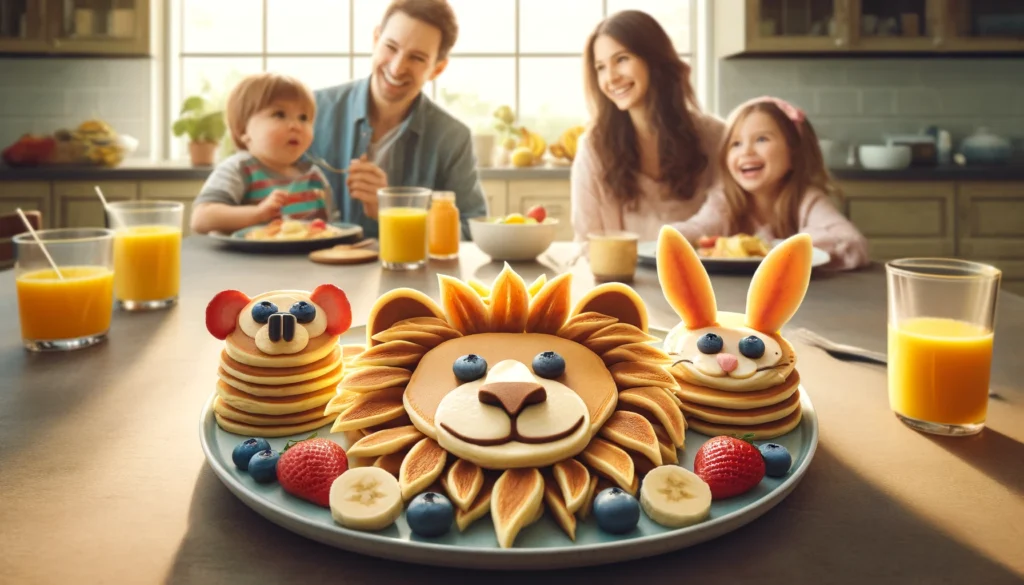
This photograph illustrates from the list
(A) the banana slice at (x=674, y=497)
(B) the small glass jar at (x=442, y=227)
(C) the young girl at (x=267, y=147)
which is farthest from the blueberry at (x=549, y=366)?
(C) the young girl at (x=267, y=147)

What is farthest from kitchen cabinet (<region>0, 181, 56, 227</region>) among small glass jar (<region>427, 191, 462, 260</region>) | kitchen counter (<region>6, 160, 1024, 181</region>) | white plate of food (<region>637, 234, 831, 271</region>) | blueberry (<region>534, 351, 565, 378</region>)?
blueberry (<region>534, 351, 565, 378</region>)

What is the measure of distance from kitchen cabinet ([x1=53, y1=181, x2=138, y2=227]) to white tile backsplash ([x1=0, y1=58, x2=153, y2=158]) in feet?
2.39

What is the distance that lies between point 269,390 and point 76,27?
4.07 m

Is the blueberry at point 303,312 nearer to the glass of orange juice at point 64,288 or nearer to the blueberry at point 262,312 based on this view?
the blueberry at point 262,312

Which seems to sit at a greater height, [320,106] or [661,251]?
[320,106]

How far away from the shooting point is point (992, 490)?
0.56 meters

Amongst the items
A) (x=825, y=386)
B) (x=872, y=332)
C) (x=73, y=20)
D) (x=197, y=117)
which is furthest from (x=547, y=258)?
(x=73, y=20)

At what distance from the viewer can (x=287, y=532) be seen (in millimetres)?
491

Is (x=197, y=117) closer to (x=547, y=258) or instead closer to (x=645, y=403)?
(x=547, y=258)

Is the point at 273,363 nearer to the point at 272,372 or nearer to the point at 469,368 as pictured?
the point at 272,372

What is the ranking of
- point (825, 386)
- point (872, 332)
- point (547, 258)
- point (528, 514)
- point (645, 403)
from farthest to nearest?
point (547, 258), point (872, 332), point (825, 386), point (645, 403), point (528, 514)

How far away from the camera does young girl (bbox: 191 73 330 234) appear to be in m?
2.27

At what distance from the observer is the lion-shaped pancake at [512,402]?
494 millimetres

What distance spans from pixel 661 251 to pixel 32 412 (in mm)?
596
